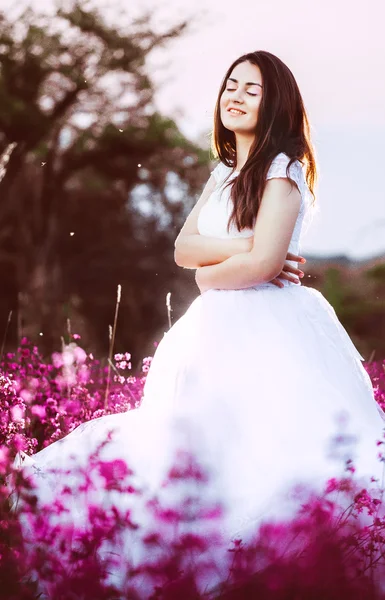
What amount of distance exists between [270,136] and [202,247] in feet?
1.82

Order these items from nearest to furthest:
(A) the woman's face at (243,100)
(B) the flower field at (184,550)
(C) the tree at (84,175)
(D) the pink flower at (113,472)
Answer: (B) the flower field at (184,550) < (D) the pink flower at (113,472) < (A) the woman's face at (243,100) < (C) the tree at (84,175)

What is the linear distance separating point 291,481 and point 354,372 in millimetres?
640

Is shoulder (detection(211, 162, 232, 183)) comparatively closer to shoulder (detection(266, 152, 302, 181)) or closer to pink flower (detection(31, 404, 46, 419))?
shoulder (detection(266, 152, 302, 181))

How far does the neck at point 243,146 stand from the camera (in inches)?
140

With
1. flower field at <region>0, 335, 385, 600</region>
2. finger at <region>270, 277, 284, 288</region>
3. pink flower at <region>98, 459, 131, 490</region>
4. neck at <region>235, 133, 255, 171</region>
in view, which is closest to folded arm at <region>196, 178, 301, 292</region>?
finger at <region>270, 277, 284, 288</region>

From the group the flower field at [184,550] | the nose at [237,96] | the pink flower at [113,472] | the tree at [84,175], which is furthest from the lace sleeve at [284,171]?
the tree at [84,175]

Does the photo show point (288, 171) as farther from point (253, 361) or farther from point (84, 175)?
point (84, 175)

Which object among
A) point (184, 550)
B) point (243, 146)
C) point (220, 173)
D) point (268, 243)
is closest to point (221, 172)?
→ point (220, 173)

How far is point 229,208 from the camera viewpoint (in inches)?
134

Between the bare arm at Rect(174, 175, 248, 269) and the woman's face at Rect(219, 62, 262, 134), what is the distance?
0.34 metres

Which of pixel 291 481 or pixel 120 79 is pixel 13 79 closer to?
pixel 120 79

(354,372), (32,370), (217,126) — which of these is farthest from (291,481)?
(32,370)

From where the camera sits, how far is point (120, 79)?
11.4m

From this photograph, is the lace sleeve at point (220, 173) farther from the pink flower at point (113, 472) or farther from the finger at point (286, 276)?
the pink flower at point (113, 472)
